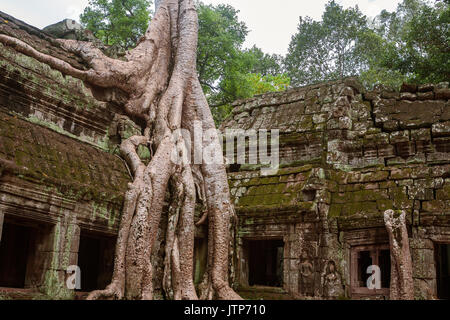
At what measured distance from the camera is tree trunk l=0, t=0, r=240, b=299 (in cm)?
609

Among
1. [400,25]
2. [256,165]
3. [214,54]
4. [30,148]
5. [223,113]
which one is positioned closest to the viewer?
[30,148]

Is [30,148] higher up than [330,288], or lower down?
higher up

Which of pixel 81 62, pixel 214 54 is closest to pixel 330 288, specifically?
pixel 81 62

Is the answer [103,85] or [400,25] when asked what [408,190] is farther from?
[400,25]

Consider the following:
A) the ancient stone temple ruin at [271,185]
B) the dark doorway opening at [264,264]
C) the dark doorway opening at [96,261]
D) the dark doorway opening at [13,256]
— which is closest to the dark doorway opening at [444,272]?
the ancient stone temple ruin at [271,185]

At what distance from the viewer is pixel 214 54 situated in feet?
55.8

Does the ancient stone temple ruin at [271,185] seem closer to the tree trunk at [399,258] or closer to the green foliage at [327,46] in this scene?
the tree trunk at [399,258]

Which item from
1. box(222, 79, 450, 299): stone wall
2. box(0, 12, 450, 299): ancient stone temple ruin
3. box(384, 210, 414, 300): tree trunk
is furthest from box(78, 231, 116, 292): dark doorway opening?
box(384, 210, 414, 300): tree trunk

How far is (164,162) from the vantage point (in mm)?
6891

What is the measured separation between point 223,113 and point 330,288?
12.7 metres

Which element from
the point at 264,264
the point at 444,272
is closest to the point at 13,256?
the point at 264,264

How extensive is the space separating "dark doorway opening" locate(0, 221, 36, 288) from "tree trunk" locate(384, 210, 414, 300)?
4.68 m

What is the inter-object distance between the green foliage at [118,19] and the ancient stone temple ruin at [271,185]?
8.90 m

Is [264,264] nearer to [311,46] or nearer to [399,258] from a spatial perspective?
[399,258]
